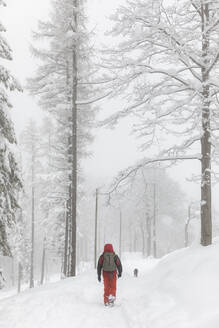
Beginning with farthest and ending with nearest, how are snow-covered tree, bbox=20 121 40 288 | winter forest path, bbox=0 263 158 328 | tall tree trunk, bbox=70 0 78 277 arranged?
snow-covered tree, bbox=20 121 40 288
tall tree trunk, bbox=70 0 78 277
winter forest path, bbox=0 263 158 328

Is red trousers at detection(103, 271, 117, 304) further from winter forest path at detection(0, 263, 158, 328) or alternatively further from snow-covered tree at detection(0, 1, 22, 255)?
snow-covered tree at detection(0, 1, 22, 255)

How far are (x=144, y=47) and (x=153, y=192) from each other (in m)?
35.5

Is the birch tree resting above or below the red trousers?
above

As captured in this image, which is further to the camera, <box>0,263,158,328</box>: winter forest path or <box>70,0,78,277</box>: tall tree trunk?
<box>70,0,78,277</box>: tall tree trunk

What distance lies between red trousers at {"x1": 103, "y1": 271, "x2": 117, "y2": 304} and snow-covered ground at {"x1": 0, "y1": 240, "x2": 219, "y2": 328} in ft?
1.06

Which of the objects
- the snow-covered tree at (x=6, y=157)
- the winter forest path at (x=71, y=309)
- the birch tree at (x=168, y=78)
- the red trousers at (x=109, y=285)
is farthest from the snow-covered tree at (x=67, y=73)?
the red trousers at (x=109, y=285)

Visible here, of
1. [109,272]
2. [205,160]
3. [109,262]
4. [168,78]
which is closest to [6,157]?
[109,262]

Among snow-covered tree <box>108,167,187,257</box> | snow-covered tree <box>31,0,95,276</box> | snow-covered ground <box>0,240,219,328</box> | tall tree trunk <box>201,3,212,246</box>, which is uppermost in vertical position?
snow-covered tree <box>31,0,95,276</box>

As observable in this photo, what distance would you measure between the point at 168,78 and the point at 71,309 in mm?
7116

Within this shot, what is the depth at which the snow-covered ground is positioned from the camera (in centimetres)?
576

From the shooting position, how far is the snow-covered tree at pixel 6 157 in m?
8.19

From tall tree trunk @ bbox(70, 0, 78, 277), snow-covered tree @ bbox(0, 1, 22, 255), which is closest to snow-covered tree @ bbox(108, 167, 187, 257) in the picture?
tall tree trunk @ bbox(70, 0, 78, 277)

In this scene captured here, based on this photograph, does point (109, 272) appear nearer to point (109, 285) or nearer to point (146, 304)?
point (109, 285)

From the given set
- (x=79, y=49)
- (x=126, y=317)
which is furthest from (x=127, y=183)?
(x=79, y=49)
